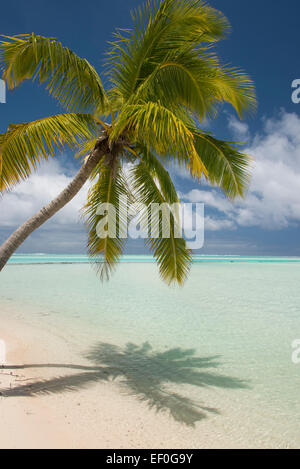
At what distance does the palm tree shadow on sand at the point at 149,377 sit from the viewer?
13.5ft

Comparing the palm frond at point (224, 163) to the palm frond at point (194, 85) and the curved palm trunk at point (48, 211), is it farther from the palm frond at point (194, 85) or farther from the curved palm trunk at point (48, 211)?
the curved palm trunk at point (48, 211)

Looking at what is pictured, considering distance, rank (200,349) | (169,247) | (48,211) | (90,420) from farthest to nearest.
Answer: (200,349), (169,247), (48,211), (90,420)

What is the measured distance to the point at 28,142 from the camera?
396 centimetres

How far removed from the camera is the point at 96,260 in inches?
214

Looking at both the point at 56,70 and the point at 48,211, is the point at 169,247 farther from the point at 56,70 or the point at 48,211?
the point at 56,70

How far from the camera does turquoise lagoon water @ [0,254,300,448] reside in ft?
13.0

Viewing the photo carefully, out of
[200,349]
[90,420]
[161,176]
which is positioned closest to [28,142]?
[161,176]

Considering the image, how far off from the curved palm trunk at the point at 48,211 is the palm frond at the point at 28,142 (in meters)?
0.41

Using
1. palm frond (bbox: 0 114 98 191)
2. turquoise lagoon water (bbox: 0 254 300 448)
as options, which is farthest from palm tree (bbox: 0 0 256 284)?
turquoise lagoon water (bbox: 0 254 300 448)

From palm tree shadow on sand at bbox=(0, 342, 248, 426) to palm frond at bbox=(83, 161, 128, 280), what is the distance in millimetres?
1597

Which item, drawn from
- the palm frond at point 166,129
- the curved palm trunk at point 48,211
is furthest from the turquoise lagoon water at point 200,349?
the curved palm trunk at point 48,211

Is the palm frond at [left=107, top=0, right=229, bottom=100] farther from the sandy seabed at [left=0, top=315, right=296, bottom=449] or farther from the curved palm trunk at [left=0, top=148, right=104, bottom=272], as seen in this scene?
the sandy seabed at [left=0, top=315, right=296, bottom=449]

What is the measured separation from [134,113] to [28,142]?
1.37 m
